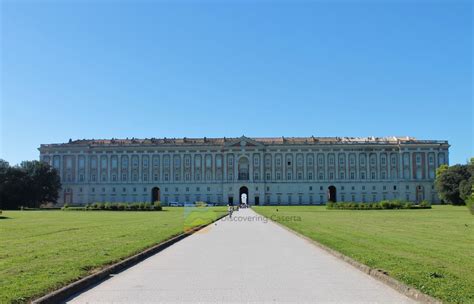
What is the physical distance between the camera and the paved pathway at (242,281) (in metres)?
9.48

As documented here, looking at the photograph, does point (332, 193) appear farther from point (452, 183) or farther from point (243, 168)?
point (452, 183)

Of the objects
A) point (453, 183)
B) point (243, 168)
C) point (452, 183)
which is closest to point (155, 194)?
point (243, 168)

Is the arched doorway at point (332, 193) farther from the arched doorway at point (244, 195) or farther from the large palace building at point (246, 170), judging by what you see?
the arched doorway at point (244, 195)

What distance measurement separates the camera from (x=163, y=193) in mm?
123750

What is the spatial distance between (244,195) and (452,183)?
49.7m

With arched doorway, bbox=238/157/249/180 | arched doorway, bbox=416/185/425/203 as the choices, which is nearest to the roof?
arched doorway, bbox=238/157/249/180

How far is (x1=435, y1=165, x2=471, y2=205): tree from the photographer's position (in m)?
90.4

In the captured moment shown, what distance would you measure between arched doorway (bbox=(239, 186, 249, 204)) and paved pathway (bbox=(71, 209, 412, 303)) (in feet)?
353

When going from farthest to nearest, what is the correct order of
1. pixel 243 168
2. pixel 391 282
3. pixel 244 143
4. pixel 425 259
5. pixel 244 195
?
pixel 244 195 < pixel 243 168 < pixel 244 143 < pixel 425 259 < pixel 391 282

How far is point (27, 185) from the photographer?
88.9 meters

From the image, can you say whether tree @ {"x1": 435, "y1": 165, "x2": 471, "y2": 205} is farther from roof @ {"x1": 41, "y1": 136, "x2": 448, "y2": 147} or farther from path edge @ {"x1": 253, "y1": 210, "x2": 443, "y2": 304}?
path edge @ {"x1": 253, "y1": 210, "x2": 443, "y2": 304}

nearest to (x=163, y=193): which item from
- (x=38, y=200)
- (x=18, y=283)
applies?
(x=38, y=200)

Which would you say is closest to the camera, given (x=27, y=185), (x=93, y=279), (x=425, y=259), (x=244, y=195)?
(x=93, y=279)

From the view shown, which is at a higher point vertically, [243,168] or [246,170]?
[243,168]
